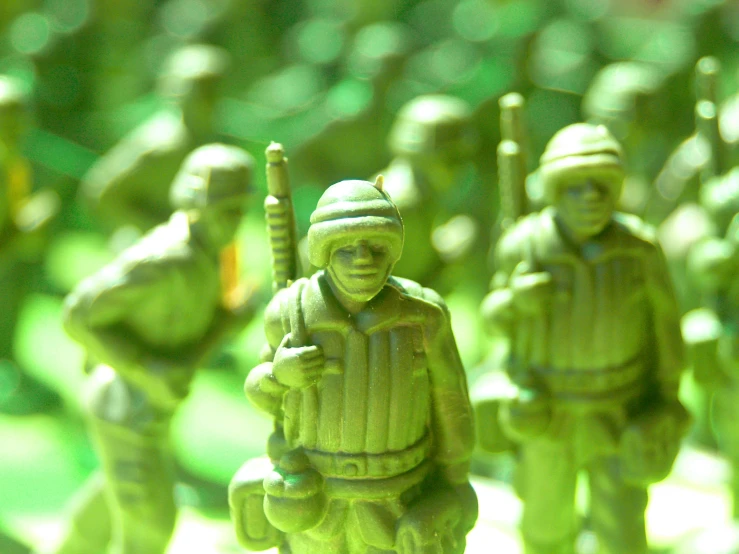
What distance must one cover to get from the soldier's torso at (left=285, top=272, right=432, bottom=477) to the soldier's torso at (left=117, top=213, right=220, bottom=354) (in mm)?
830

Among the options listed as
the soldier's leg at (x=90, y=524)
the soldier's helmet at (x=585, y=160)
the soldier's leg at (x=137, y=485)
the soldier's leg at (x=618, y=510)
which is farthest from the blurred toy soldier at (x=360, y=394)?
the soldier's leg at (x=90, y=524)

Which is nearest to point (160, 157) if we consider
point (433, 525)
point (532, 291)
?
point (532, 291)

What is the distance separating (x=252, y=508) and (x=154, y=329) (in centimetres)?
85

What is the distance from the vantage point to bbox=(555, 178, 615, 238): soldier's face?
298 centimetres

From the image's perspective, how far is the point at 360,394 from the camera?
242 cm

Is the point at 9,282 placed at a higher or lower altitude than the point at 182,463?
higher

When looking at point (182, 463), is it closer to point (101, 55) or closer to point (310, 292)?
point (310, 292)

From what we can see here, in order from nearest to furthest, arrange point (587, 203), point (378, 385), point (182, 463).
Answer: point (378, 385) → point (587, 203) → point (182, 463)

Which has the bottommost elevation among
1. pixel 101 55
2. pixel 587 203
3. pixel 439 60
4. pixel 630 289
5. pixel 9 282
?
pixel 630 289

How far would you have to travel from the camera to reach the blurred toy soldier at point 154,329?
10.3 feet

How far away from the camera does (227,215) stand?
3273 mm

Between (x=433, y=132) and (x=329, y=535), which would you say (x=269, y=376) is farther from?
(x=433, y=132)

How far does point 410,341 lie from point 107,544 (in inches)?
69.0

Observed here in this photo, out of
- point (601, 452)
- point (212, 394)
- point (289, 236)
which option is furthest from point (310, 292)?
point (212, 394)
